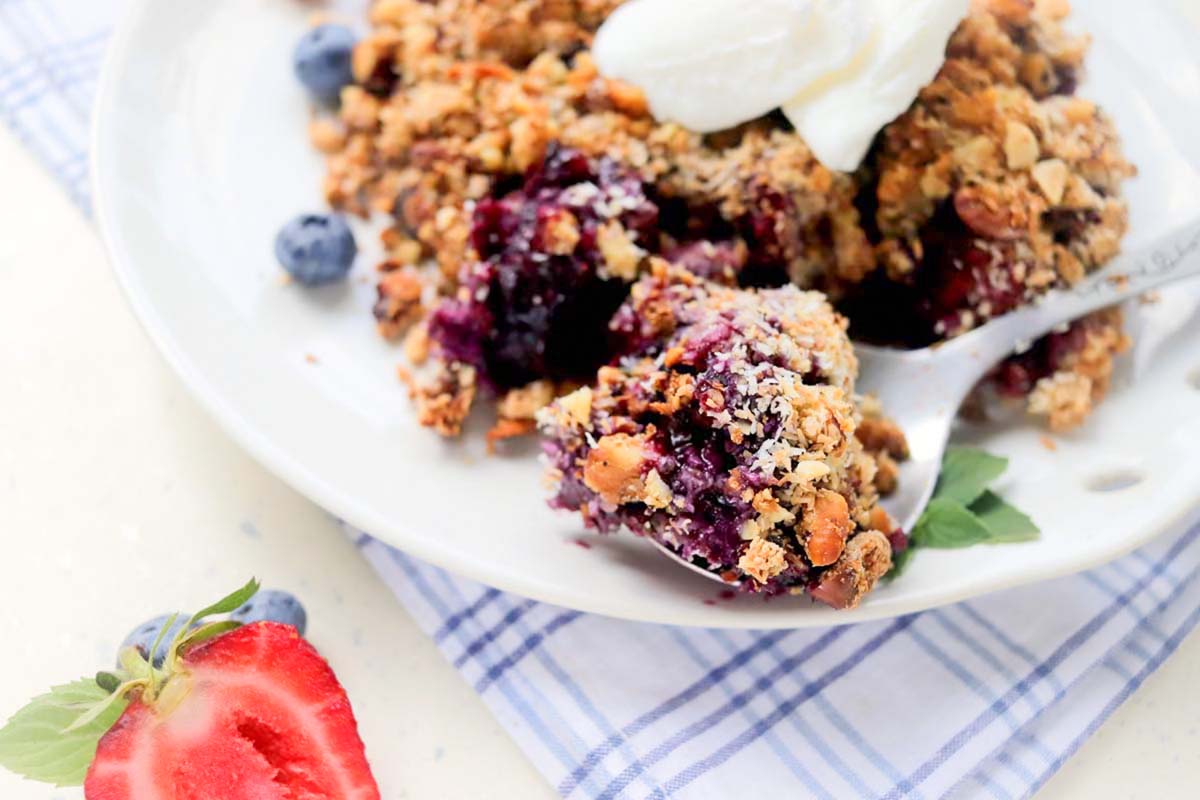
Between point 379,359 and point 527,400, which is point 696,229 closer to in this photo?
point 527,400

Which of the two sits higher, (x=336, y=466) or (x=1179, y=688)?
(x=336, y=466)

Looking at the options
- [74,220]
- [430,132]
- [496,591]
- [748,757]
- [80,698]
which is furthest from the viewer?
[74,220]

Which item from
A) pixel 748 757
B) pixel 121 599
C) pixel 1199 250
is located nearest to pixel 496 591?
pixel 748 757

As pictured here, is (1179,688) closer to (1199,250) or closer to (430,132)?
(1199,250)

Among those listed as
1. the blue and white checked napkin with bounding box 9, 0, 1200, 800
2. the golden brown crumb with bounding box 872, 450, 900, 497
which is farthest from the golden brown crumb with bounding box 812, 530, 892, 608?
the blue and white checked napkin with bounding box 9, 0, 1200, 800

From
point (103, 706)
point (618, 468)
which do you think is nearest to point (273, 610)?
point (103, 706)

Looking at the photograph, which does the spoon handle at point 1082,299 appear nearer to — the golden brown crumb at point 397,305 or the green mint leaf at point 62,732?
the golden brown crumb at point 397,305

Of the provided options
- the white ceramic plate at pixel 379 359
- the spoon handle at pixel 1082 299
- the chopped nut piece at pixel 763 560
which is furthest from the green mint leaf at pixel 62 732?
the spoon handle at pixel 1082 299
